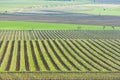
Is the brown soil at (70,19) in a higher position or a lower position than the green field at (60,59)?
lower

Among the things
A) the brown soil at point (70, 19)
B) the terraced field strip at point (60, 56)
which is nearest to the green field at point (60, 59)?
the terraced field strip at point (60, 56)

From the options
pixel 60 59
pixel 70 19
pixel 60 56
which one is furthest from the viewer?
pixel 70 19

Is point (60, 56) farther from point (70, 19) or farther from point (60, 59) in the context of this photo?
point (70, 19)

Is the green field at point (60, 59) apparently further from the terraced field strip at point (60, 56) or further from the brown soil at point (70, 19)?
the brown soil at point (70, 19)

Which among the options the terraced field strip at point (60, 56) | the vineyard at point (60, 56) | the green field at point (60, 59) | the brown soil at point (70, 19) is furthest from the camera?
the brown soil at point (70, 19)

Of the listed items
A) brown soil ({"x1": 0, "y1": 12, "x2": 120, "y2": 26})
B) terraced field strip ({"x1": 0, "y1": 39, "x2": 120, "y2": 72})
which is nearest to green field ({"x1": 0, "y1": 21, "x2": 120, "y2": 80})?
terraced field strip ({"x1": 0, "y1": 39, "x2": 120, "y2": 72})

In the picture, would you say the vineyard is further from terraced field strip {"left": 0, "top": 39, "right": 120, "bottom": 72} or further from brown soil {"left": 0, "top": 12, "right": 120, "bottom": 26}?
brown soil {"left": 0, "top": 12, "right": 120, "bottom": 26}

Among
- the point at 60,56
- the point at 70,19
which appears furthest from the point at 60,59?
the point at 70,19

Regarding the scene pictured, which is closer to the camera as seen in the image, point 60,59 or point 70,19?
point 60,59
